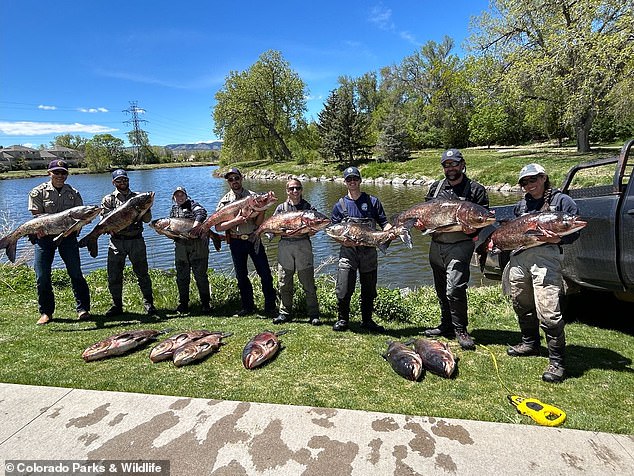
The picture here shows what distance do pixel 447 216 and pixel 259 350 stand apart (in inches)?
115

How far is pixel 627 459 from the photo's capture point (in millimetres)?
2963

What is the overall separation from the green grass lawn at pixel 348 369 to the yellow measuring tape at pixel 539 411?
0.25 feet

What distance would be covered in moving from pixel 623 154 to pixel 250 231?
17.5 ft

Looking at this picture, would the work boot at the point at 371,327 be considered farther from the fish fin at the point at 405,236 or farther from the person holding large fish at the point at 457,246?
the fish fin at the point at 405,236

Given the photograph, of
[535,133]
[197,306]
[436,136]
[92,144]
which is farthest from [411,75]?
[92,144]

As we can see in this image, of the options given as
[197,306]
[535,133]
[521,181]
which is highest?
[535,133]

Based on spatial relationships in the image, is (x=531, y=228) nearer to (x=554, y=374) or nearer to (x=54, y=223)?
(x=554, y=374)

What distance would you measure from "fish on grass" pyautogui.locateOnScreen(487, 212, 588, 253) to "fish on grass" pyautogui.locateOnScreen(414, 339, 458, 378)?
1.43 meters

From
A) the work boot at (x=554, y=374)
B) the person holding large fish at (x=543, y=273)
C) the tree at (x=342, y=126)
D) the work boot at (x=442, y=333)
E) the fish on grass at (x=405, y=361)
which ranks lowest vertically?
the work boot at (x=442, y=333)

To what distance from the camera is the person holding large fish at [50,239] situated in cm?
645

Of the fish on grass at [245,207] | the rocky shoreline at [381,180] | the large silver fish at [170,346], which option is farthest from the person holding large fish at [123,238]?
the rocky shoreline at [381,180]

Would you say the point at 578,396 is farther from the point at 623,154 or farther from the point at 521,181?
the point at 623,154

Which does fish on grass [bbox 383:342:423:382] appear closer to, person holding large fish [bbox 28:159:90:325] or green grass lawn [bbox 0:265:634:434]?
green grass lawn [bbox 0:265:634:434]

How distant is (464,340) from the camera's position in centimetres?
521
